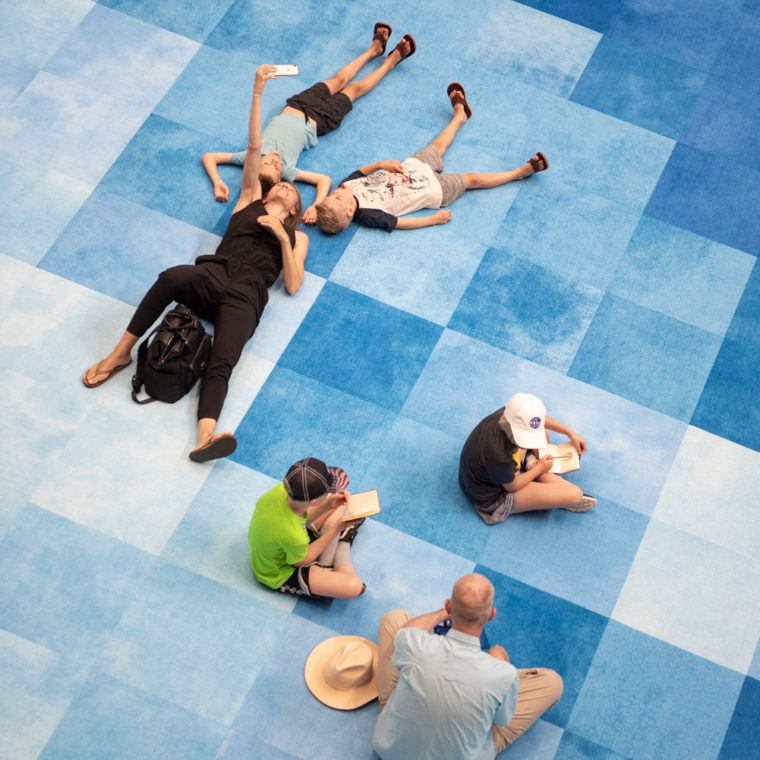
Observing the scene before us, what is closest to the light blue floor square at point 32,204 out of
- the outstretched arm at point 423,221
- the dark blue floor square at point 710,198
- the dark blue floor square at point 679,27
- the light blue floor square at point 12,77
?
the light blue floor square at point 12,77

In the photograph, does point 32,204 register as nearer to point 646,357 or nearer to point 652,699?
point 646,357

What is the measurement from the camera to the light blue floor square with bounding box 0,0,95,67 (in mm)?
7473

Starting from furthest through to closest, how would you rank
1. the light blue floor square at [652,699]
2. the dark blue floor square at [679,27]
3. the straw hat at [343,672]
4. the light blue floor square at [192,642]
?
the dark blue floor square at [679,27], the light blue floor square at [652,699], the light blue floor square at [192,642], the straw hat at [343,672]

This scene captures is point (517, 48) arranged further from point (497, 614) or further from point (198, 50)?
point (497, 614)

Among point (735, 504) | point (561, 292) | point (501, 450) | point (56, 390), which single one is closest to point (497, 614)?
point (501, 450)

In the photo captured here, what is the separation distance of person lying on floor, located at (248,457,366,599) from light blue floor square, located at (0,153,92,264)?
2937 mm

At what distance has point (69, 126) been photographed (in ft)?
23.4

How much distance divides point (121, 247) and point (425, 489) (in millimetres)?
2934

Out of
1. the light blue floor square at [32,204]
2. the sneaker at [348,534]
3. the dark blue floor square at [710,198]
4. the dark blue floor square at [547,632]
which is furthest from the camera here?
the dark blue floor square at [710,198]

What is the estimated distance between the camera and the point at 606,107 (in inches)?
304

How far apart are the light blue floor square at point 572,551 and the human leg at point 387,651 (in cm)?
84

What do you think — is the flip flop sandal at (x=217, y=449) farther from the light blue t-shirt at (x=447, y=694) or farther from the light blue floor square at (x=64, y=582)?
the light blue t-shirt at (x=447, y=694)

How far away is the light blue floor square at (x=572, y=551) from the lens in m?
5.55

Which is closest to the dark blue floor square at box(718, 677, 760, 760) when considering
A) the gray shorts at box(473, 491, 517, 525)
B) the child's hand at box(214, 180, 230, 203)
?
the gray shorts at box(473, 491, 517, 525)
